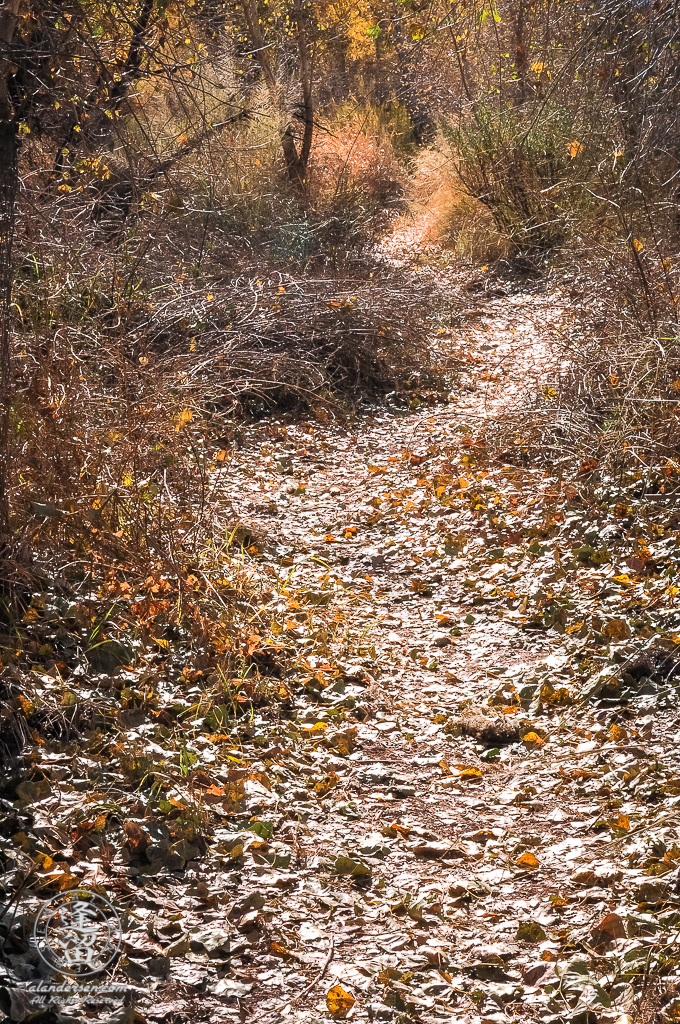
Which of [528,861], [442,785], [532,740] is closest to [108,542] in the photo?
[442,785]

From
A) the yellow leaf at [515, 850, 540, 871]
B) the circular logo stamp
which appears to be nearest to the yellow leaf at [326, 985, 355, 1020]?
the circular logo stamp

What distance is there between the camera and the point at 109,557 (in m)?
4.27

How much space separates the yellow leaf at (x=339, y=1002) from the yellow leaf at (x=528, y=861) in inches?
32.2

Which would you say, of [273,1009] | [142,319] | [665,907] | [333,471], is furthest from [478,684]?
[142,319]

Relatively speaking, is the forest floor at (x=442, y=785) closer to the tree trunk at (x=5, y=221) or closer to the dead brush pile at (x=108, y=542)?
the dead brush pile at (x=108, y=542)

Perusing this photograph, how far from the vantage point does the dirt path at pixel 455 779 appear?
8.91 feet

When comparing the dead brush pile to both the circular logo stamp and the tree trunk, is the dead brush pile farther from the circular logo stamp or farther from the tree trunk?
the circular logo stamp

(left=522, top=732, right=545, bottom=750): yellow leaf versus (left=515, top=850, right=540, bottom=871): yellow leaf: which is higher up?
(left=522, top=732, right=545, bottom=750): yellow leaf

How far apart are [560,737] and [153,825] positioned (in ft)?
5.80

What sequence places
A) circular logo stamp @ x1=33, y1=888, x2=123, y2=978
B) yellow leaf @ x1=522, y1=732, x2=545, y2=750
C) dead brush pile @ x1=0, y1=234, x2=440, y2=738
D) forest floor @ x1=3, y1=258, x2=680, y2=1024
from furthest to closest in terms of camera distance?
yellow leaf @ x1=522, y1=732, x2=545, y2=750 → dead brush pile @ x1=0, y1=234, x2=440, y2=738 → forest floor @ x1=3, y1=258, x2=680, y2=1024 → circular logo stamp @ x1=33, y1=888, x2=123, y2=978

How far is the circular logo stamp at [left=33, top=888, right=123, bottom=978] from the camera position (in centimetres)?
254

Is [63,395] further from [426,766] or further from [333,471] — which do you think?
[333,471]

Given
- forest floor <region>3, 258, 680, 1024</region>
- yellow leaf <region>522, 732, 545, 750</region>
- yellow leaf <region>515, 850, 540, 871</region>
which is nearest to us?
forest floor <region>3, 258, 680, 1024</region>

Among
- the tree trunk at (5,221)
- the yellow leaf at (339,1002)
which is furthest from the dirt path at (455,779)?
the tree trunk at (5,221)
